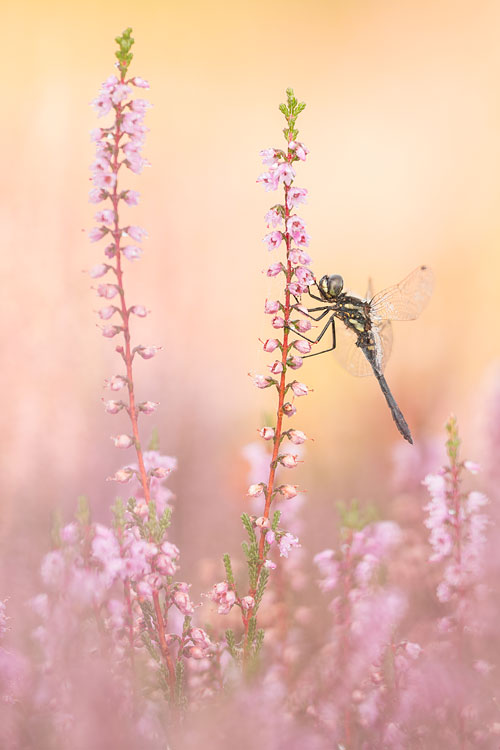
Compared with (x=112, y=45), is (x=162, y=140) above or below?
below

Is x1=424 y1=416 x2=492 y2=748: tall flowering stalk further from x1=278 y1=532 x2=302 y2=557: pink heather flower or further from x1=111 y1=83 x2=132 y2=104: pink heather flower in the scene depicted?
x1=111 y1=83 x2=132 y2=104: pink heather flower

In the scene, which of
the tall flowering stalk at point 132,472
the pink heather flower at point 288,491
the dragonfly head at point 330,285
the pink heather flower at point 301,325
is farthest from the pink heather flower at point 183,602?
the dragonfly head at point 330,285

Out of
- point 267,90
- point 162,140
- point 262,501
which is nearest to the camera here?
point 262,501

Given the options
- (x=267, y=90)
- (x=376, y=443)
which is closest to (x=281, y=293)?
(x=376, y=443)

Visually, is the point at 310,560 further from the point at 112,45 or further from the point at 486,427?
the point at 112,45

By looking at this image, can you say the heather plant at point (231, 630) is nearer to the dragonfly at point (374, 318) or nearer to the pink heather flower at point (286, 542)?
the pink heather flower at point (286, 542)

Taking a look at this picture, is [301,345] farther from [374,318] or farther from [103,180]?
[374,318]
